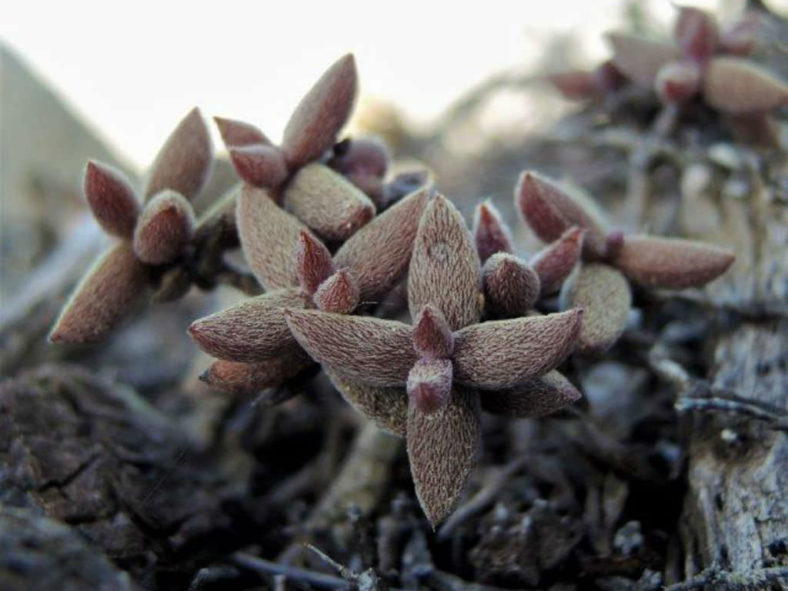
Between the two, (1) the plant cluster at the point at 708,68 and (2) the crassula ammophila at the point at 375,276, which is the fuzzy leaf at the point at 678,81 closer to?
(1) the plant cluster at the point at 708,68

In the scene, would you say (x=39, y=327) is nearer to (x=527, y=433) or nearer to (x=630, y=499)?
(x=527, y=433)

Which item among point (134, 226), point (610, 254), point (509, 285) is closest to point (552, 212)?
point (610, 254)

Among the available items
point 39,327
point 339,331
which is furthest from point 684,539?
point 39,327

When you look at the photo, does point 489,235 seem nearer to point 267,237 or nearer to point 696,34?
point 267,237

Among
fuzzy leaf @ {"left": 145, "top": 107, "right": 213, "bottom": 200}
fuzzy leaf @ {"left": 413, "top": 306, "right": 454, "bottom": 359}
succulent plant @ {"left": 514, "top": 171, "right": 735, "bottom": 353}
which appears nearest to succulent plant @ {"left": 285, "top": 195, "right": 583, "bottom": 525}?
fuzzy leaf @ {"left": 413, "top": 306, "right": 454, "bottom": 359}

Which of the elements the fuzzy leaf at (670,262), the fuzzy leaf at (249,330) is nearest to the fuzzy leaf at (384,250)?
the fuzzy leaf at (249,330)

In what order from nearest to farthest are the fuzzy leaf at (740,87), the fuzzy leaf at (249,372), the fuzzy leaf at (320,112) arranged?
1. the fuzzy leaf at (249,372)
2. the fuzzy leaf at (320,112)
3. the fuzzy leaf at (740,87)
